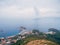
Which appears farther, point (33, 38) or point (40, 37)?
point (40, 37)

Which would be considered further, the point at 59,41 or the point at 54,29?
the point at 54,29

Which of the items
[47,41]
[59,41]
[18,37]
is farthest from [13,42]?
[59,41]

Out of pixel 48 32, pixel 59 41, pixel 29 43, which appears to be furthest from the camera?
pixel 48 32

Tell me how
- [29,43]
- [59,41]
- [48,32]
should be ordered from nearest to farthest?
1. [29,43]
2. [59,41]
3. [48,32]

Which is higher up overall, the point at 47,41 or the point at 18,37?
the point at 18,37

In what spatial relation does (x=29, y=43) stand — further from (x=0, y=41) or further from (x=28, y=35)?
(x=0, y=41)

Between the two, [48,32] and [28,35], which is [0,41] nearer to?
[28,35]
